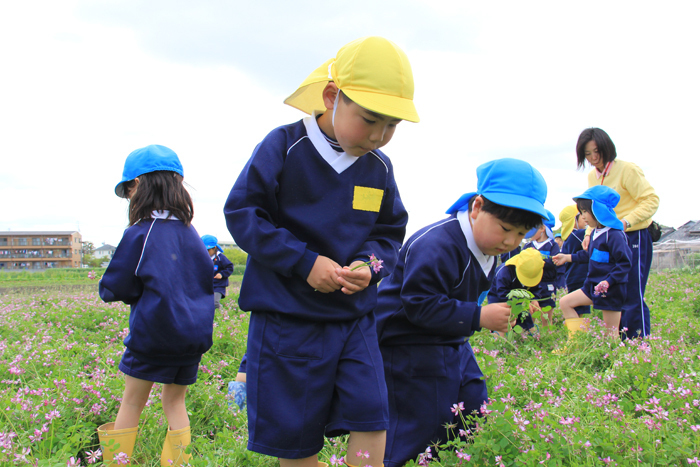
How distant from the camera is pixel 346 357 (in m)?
1.97

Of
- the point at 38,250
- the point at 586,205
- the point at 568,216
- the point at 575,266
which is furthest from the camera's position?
the point at 38,250

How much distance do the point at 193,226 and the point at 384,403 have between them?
1.65 m

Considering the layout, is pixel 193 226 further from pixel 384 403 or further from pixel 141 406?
pixel 384 403

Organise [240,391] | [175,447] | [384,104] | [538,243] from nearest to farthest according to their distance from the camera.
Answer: [384,104], [175,447], [240,391], [538,243]

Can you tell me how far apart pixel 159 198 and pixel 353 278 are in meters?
1.51

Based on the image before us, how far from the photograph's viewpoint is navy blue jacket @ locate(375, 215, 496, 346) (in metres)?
2.37

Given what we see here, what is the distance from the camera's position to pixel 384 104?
1.81 m

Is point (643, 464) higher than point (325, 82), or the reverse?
point (325, 82)

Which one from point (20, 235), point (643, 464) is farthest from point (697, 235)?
point (20, 235)

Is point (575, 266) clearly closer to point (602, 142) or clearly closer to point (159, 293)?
point (602, 142)

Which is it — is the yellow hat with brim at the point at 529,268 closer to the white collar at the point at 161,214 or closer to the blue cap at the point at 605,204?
the blue cap at the point at 605,204

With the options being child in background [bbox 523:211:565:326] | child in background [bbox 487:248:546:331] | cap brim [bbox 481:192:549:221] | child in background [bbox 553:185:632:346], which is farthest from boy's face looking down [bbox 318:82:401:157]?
child in background [bbox 553:185:632:346]

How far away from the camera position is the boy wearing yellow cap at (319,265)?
1854 millimetres

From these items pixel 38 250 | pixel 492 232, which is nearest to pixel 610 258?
pixel 492 232
